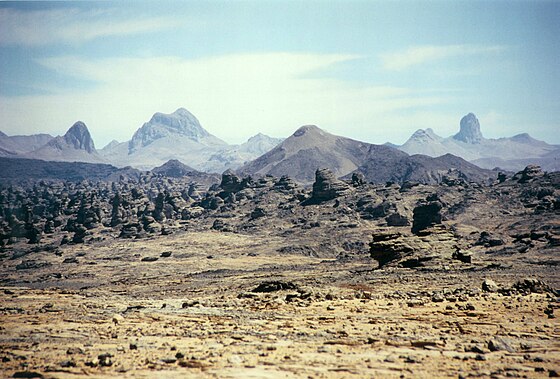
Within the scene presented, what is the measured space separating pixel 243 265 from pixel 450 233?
3232 centimetres

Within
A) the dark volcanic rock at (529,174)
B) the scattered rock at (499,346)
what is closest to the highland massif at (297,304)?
the scattered rock at (499,346)

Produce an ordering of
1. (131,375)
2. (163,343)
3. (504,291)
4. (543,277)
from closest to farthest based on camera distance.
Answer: (131,375)
(163,343)
(504,291)
(543,277)

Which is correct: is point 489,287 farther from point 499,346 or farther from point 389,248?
point 389,248

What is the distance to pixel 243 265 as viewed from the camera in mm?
72625

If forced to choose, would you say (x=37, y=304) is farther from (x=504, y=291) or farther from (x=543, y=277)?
(x=543, y=277)

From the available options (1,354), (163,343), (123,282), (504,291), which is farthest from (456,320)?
(123,282)

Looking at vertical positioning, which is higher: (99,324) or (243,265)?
(99,324)

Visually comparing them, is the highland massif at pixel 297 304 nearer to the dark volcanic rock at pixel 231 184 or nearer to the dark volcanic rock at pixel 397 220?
the dark volcanic rock at pixel 397 220

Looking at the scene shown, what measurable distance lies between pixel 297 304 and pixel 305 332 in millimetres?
7660

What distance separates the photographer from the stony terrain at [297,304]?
53.8 ft

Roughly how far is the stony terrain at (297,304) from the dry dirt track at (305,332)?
3.7 inches

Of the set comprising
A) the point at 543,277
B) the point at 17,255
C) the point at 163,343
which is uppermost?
the point at 163,343

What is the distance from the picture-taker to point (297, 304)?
28.8 metres

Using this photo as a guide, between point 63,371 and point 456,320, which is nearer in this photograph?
point 63,371
